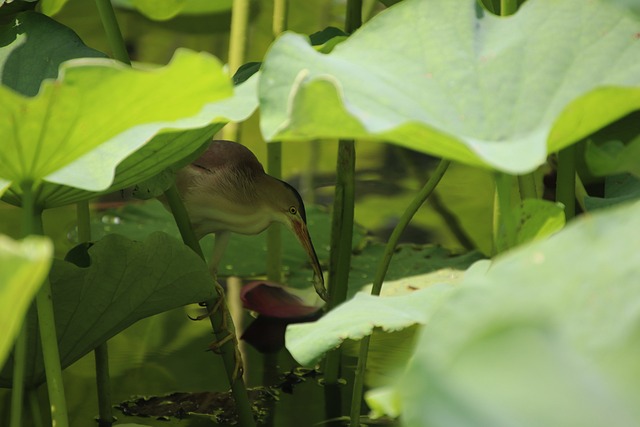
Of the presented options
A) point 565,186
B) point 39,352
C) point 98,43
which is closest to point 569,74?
point 565,186

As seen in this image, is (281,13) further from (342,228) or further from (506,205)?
(506,205)

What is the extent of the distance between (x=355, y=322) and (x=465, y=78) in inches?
7.9

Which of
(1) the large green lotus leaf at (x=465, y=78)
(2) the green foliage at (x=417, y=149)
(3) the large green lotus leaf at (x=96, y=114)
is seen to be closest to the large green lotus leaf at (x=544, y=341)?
(2) the green foliage at (x=417, y=149)

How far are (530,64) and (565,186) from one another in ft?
1.06

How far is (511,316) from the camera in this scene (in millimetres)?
458

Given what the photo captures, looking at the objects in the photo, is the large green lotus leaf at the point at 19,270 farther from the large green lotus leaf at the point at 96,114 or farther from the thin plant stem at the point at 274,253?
the thin plant stem at the point at 274,253

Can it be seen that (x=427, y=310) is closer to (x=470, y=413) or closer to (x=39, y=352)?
(x=470, y=413)

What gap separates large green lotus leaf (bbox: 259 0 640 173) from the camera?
66cm

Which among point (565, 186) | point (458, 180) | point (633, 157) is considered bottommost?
point (458, 180)

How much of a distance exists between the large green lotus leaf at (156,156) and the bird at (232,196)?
13.3 inches

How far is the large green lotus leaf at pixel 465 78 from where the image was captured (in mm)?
656

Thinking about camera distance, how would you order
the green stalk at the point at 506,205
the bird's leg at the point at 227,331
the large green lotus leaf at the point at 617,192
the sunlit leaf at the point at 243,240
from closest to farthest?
1. the green stalk at the point at 506,205
2. the large green lotus leaf at the point at 617,192
3. the bird's leg at the point at 227,331
4. the sunlit leaf at the point at 243,240

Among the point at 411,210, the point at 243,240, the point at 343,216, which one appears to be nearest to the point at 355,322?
the point at 411,210

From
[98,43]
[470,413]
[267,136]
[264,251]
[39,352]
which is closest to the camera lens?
[470,413]
